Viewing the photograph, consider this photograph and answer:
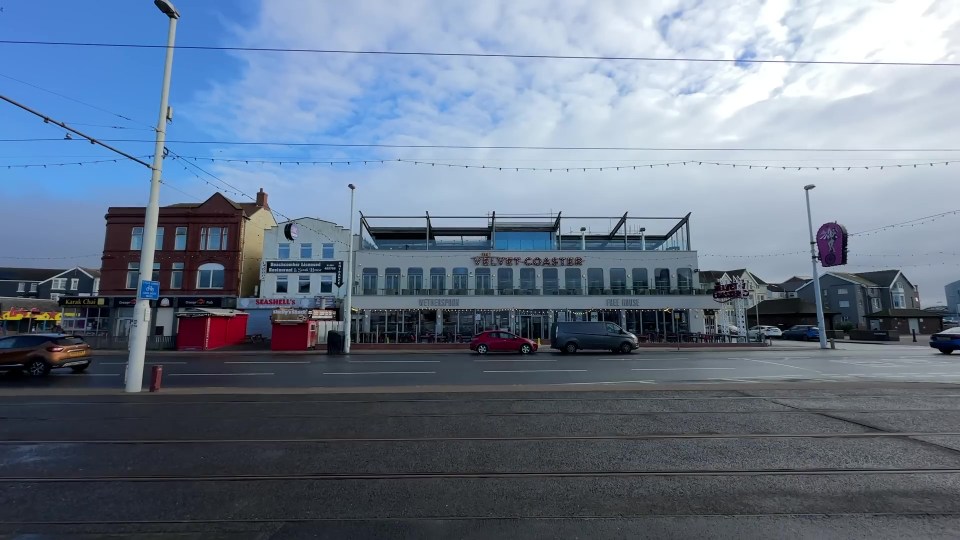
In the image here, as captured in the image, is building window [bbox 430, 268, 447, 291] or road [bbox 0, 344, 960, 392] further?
building window [bbox 430, 268, 447, 291]

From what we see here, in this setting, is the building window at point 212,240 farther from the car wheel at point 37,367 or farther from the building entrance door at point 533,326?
the building entrance door at point 533,326

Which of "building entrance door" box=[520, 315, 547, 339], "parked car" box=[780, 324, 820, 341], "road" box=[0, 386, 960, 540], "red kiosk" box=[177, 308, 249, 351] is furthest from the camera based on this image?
"parked car" box=[780, 324, 820, 341]

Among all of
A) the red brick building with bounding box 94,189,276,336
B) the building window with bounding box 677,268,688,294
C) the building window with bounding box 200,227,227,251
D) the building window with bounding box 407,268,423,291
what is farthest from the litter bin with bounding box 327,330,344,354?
the building window with bounding box 677,268,688,294

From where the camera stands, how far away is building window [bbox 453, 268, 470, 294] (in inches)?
1571

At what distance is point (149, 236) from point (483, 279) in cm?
2898

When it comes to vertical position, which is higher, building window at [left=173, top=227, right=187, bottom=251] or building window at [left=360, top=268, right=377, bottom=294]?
building window at [left=173, top=227, right=187, bottom=251]

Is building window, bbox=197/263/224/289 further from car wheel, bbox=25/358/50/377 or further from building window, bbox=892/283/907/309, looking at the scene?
building window, bbox=892/283/907/309

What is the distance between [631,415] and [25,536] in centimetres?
822

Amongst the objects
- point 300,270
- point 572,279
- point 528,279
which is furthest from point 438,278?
point 300,270

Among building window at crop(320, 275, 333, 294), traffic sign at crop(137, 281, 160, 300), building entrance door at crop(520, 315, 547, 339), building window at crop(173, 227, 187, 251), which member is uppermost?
building window at crop(173, 227, 187, 251)

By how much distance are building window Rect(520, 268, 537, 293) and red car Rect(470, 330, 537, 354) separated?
13.6 m

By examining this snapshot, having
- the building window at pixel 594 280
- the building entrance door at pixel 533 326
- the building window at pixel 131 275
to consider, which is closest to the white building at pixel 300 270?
the building window at pixel 131 275

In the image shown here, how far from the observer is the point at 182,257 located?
3959 centimetres

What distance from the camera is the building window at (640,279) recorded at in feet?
132
